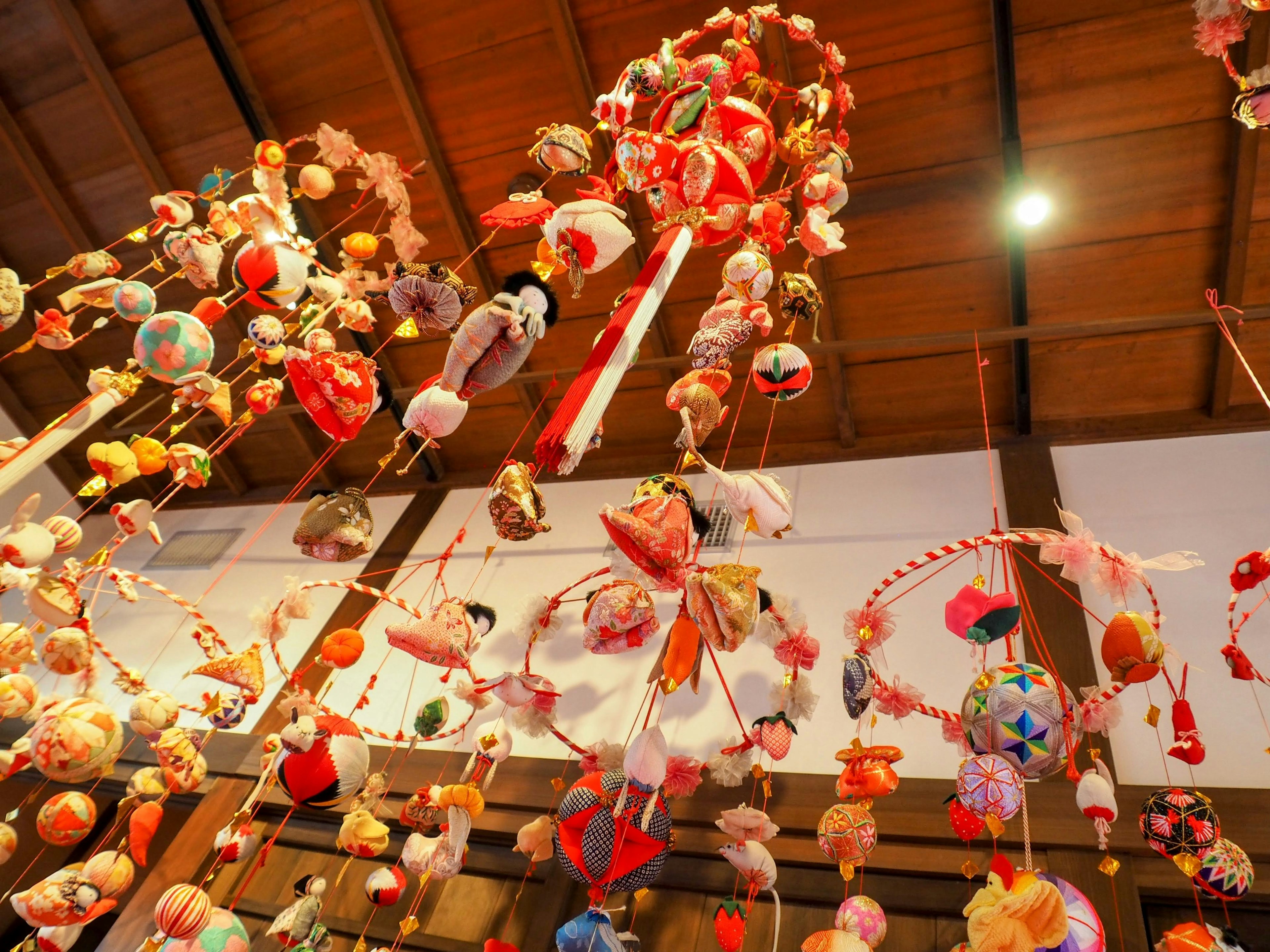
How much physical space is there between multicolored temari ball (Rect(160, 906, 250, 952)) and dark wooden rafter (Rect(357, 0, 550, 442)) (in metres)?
2.69

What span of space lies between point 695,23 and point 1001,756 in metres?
3.32

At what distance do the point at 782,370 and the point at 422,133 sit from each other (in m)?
2.73

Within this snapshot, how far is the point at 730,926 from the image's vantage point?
2008 mm

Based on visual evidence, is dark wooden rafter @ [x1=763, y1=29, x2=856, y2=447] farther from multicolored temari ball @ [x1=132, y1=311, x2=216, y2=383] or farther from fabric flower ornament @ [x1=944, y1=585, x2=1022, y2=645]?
multicolored temari ball @ [x1=132, y1=311, x2=216, y2=383]

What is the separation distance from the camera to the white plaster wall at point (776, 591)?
3035 millimetres

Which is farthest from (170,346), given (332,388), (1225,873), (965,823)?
(1225,873)

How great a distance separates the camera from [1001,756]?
1.72 m

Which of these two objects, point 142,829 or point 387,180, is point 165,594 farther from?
point 387,180

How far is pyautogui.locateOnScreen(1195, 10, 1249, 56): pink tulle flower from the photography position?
84.7 inches

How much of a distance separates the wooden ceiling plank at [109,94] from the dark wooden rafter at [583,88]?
8.61 ft

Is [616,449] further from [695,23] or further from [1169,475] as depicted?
[1169,475]

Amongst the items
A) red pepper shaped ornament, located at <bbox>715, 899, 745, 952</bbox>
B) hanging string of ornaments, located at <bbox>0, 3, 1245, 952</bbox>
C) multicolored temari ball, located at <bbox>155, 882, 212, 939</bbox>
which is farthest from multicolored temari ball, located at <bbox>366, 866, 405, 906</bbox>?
red pepper shaped ornament, located at <bbox>715, 899, 745, 952</bbox>

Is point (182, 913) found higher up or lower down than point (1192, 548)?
lower down

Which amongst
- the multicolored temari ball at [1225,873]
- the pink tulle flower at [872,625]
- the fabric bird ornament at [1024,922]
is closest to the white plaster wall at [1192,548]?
the multicolored temari ball at [1225,873]
